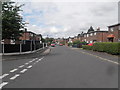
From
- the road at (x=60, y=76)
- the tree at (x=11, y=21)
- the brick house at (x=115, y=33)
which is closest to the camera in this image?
the road at (x=60, y=76)

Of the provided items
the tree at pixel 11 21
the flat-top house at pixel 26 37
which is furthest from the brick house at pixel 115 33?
the tree at pixel 11 21

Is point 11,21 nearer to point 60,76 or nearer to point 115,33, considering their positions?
point 60,76

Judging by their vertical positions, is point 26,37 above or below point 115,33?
below

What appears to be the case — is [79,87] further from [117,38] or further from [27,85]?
[117,38]

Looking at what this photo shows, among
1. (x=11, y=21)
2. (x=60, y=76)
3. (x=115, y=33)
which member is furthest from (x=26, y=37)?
(x=60, y=76)

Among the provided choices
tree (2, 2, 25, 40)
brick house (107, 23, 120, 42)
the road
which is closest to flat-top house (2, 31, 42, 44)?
tree (2, 2, 25, 40)

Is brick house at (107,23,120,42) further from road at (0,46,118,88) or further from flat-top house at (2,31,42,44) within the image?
road at (0,46,118,88)

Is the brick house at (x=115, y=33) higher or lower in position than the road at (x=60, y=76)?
higher

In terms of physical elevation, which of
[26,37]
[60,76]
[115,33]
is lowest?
[60,76]

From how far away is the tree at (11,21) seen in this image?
53.5 feet

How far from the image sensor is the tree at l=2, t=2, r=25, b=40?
16.3 meters

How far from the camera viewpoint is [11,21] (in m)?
16.7

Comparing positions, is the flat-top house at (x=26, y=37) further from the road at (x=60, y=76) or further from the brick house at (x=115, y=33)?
the brick house at (x=115, y=33)

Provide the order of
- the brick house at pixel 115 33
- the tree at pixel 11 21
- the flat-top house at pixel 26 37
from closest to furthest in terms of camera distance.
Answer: the tree at pixel 11 21, the flat-top house at pixel 26 37, the brick house at pixel 115 33
